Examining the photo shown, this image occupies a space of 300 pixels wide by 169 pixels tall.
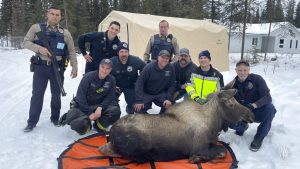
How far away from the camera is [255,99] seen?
5.08 metres

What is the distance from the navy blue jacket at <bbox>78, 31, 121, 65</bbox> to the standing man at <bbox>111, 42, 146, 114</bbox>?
263 millimetres

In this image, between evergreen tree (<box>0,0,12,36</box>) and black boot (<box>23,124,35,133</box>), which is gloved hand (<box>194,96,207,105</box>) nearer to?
black boot (<box>23,124,35,133</box>)

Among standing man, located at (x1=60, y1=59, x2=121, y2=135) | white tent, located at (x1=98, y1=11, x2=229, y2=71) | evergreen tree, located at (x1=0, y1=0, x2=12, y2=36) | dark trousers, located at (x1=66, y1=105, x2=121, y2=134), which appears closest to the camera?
dark trousers, located at (x1=66, y1=105, x2=121, y2=134)

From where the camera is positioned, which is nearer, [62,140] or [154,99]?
[62,140]

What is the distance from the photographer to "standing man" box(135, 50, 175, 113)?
5591 millimetres

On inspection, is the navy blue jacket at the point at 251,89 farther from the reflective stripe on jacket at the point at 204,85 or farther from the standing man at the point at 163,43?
the standing man at the point at 163,43

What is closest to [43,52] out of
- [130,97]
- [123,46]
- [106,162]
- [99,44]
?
[99,44]

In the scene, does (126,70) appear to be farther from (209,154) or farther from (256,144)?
(256,144)

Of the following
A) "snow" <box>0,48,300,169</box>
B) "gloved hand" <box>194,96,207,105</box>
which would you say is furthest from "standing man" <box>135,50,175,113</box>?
"snow" <box>0,48,300,169</box>

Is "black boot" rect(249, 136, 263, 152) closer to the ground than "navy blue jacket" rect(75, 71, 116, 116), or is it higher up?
closer to the ground

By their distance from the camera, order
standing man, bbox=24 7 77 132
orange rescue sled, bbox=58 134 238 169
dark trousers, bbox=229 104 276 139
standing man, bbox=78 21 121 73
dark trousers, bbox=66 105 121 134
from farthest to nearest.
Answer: standing man, bbox=78 21 121 73
standing man, bbox=24 7 77 132
dark trousers, bbox=66 105 121 134
dark trousers, bbox=229 104 276 139
orange rescue sled, bbox=58 134 238 169

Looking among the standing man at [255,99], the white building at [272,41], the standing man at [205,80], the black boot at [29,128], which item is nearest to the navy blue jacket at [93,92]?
the black boot at [29,128]

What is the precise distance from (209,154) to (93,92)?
2.11 meters

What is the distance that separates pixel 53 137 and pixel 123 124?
147 centimetres
